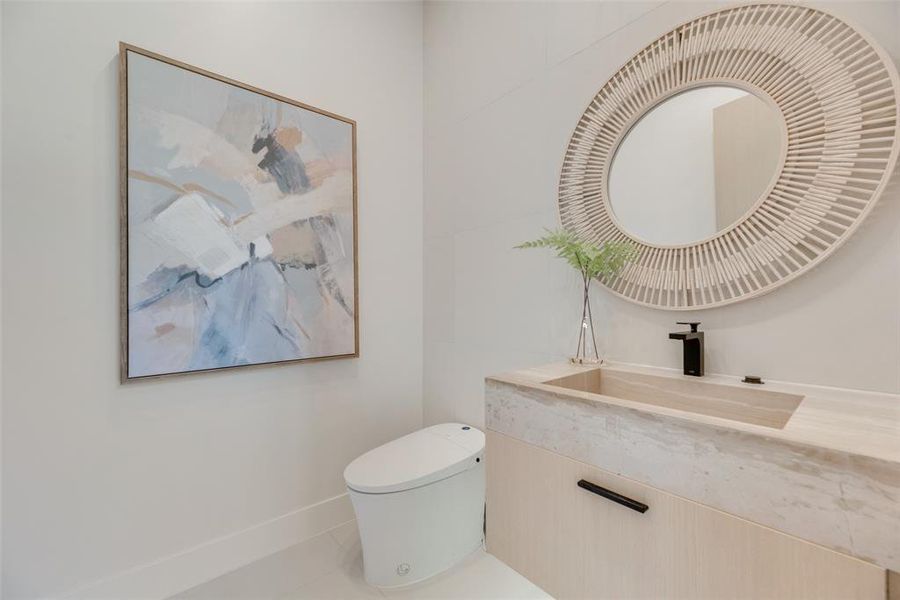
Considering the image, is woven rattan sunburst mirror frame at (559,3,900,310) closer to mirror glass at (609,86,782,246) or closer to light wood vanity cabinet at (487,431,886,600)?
mirror glass at (609,86,782,246)

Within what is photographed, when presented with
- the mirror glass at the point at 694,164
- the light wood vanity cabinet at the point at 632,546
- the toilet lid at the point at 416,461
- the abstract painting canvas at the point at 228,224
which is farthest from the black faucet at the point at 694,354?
the abstract painting canvas at the point at 228,224

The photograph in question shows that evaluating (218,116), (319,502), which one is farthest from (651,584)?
(218,116)

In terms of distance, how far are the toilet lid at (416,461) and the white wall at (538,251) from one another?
0.20 m

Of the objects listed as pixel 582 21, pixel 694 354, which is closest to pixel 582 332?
pixel 694 354

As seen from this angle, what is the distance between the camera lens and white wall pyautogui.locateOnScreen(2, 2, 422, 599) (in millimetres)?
1091

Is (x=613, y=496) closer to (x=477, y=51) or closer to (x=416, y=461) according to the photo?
(x=416, y=461)

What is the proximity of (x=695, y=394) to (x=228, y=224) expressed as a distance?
1578 mm

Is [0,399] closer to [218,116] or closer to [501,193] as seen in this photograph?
[218,116]

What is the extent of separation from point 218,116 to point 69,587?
162 cm

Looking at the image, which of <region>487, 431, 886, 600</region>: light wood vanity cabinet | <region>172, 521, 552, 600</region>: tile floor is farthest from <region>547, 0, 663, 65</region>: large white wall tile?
<region>172, 521, 552, 600</region>: tile floor

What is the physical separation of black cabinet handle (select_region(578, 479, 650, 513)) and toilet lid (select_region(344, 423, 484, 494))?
67 centimetres

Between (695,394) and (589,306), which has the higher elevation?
(589,306)

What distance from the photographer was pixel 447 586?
132cm

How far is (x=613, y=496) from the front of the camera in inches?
26.2
